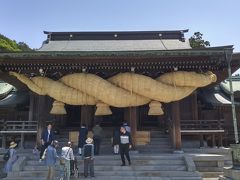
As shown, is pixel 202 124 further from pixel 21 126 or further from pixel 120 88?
pixel 21 126

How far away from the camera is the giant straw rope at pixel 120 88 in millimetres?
12781

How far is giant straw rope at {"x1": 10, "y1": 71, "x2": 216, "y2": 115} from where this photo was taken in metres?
12.8

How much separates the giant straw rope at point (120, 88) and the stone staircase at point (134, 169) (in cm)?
238

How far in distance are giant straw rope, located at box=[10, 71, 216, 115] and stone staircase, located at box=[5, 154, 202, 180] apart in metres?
2.38

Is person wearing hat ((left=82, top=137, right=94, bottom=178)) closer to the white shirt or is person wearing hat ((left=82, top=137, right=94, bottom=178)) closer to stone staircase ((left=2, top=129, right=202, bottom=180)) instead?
stone staircase ((left=2, top=129, right=202, bottom=180))

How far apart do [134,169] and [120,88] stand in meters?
3.78

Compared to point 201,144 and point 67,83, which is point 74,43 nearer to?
point 67,83

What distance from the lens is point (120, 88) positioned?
13.0m

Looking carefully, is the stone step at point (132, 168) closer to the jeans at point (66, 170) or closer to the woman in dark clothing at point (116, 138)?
the woman in dark clothing at point (116, 138)

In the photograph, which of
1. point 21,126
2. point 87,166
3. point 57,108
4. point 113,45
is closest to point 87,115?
point 57,108

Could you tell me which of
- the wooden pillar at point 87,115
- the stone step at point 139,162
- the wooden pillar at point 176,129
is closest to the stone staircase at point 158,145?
the wooden pillar at point 176,129

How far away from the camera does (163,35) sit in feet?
74.7

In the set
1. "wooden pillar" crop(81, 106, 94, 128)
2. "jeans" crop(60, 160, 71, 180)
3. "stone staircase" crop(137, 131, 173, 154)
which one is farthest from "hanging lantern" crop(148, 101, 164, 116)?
"jeans" crop(60, 160, 71, 180)

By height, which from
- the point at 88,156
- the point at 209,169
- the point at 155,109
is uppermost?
the point at 155,109
